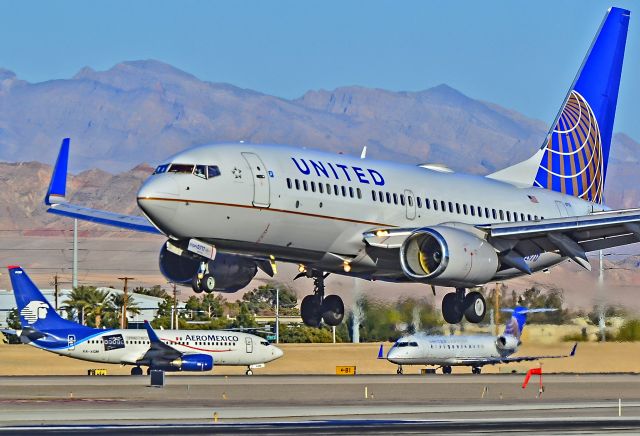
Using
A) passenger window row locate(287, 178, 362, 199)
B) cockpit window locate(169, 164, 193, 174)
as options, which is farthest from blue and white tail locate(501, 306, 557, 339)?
cockpit window locate(169, 164, 193, 174)

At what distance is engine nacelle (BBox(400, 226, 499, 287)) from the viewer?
53.6 meters

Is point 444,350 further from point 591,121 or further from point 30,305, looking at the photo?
point 591,121

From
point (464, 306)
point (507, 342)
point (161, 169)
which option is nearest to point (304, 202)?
point (161, 169)

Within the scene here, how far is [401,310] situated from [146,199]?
83.4 ft

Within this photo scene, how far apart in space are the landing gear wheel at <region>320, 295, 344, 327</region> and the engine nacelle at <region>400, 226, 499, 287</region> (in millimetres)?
6051

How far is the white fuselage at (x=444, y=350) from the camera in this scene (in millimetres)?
119688

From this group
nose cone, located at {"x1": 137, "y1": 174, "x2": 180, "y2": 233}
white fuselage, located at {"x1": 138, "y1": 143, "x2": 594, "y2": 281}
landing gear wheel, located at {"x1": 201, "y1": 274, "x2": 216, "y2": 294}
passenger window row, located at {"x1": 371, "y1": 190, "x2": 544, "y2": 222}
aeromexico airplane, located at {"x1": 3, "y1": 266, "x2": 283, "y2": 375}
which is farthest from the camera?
aeromexico airplane, located at {"x1": 3, "y1": 266, "x2": 283, "y2": 375}

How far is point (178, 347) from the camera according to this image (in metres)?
119

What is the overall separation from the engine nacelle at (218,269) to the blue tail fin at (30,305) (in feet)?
199

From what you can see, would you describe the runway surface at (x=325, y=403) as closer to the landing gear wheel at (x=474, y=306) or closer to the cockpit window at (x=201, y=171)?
the landing gear wheel at (x=474, y=306)

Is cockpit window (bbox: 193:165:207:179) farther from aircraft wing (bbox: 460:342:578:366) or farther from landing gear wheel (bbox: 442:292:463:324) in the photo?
aircraft wing (bbox: 460:342:578:366)

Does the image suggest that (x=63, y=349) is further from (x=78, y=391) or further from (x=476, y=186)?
(x=476, y=186)

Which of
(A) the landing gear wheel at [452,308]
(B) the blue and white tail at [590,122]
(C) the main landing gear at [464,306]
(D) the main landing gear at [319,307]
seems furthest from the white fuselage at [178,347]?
(C) the main landing gear at [464,306]

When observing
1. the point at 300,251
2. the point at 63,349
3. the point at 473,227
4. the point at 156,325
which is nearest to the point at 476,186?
the point at 473,227
